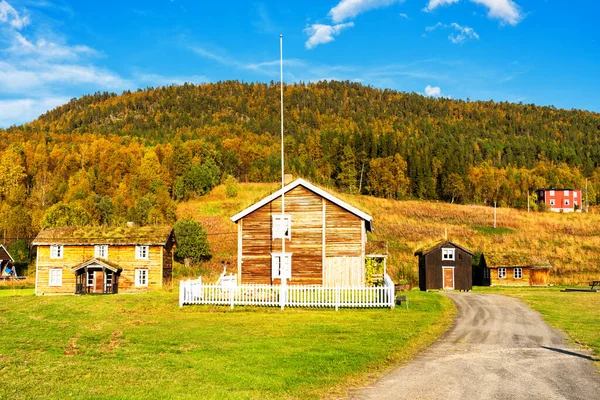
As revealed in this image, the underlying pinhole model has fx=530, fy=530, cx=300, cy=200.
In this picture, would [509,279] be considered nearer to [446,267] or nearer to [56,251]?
[446,267]

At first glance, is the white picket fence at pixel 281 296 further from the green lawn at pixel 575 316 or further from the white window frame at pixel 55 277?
the white window frame at pixel 55 277

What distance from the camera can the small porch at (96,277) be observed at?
176ft

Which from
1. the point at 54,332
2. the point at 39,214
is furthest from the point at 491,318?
the point at 39,214

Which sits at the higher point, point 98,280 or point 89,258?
point 89,258

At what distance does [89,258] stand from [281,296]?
114ft

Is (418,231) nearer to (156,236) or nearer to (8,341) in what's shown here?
(156,236)

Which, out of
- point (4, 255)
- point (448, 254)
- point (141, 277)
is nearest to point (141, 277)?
point (141, 277)

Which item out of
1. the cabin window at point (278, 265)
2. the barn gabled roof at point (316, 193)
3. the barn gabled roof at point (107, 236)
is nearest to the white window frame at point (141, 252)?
the barn gabled roof at point (107, 236)

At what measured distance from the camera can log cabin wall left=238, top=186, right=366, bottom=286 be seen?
3538 cm

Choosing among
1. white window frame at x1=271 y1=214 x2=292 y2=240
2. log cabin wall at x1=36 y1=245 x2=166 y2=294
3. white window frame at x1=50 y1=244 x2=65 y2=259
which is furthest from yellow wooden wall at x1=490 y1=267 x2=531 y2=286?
white window frame at x1=50 y1=244 x2=65 y2=259

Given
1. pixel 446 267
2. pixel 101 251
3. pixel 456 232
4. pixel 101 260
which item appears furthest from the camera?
pixel 456 232

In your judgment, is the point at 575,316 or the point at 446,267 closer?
the point at 575,316

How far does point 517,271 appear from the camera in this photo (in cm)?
6100

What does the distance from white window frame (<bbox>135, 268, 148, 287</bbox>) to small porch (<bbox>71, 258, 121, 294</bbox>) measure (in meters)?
1.87
